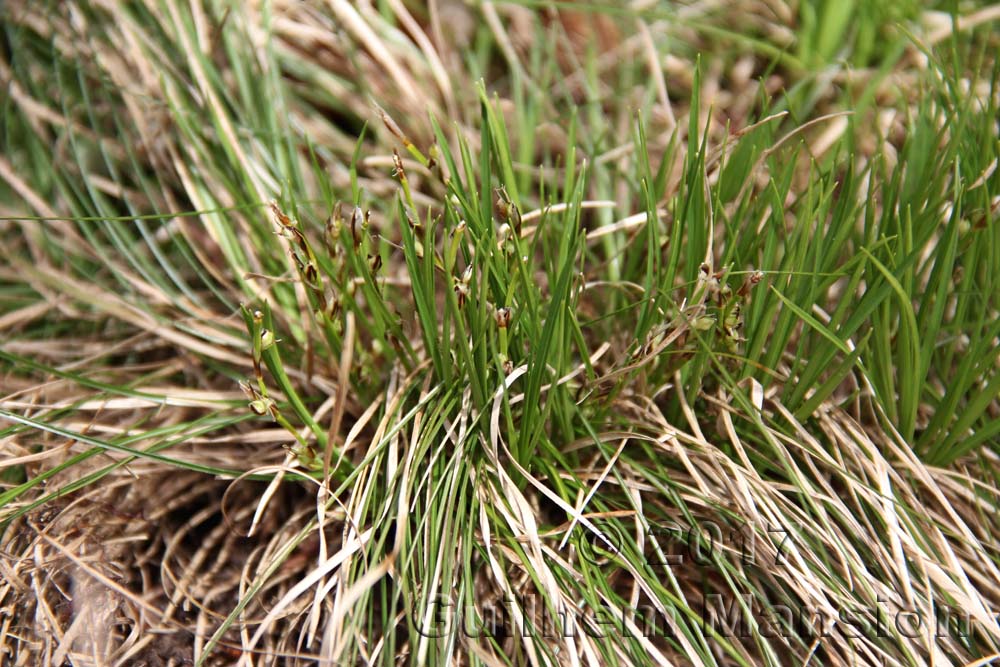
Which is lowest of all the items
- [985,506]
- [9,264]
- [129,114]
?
[985,506]

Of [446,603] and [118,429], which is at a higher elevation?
[118,429]

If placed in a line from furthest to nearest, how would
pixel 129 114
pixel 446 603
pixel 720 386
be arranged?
1. pixel 129 114
2. pixel 720 386
3. pixel 446 603

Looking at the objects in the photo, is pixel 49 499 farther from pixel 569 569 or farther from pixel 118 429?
pixel 569 569

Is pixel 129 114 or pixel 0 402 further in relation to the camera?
pixel 129 114

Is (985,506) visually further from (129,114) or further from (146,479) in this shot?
(129,114)

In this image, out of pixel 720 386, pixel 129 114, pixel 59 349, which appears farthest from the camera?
pixel 129 114

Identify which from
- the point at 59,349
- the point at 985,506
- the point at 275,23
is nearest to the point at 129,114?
the point at 275,23

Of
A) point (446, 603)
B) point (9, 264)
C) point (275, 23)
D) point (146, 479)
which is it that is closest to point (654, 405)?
point (446, 603)
